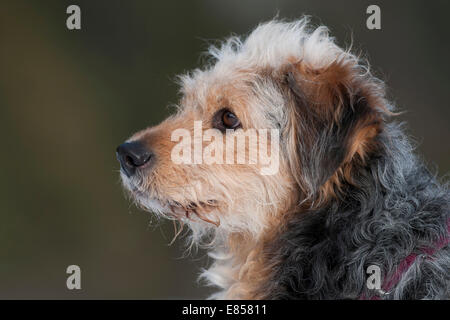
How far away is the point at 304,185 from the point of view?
9.20 ft

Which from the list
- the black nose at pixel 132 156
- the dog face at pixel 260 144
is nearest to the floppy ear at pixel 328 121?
the dog face at pixel 260 144

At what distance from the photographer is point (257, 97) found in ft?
9.77

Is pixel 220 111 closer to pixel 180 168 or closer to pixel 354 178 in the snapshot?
pixel 180 168

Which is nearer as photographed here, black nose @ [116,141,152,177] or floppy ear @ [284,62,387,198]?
floppy ear @ [284,62,387,198]

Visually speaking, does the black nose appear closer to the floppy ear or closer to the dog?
the dog

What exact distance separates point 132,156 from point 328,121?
40.4 inches

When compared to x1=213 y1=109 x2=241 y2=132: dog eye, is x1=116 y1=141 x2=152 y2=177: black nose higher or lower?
lower

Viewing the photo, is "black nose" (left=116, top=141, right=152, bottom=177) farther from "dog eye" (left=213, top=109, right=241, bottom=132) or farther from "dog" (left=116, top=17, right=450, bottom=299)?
"dog eye" (left=213, top=109, right=241, bottom=132)

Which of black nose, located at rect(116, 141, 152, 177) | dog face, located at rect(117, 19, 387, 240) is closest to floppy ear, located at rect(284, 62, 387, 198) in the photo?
dog face, located at rect(117, 19, 387, 240)

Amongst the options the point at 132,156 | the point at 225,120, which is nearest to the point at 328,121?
the point at 225,120

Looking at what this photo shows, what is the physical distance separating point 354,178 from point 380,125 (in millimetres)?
287

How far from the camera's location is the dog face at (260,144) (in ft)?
8.92

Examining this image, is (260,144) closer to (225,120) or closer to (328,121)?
(225,120)

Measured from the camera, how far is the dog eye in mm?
2926
